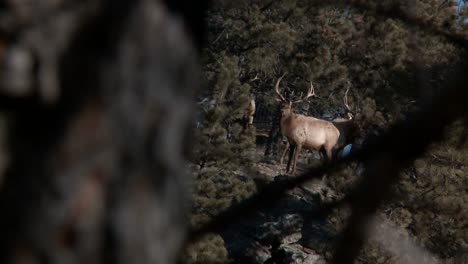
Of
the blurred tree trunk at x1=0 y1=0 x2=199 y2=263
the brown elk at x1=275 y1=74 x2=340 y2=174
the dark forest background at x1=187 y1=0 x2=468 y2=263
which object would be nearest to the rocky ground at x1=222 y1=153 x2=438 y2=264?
the dark forest background at x1=187 y1=0 x2=468 y2=263

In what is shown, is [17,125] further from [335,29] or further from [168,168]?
[335,29]

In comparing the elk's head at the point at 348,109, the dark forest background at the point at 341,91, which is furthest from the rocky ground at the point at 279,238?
the elk's head at the point at 348,109

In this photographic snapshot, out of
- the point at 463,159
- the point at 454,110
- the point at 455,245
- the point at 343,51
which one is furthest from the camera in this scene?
the point at 343,51

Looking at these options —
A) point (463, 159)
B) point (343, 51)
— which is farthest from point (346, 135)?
point (463, 159)

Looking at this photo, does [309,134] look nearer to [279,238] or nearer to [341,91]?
[341,91]

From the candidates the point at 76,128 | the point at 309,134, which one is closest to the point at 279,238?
the point at 309,134

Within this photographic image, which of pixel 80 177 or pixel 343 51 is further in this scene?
pixel 343 51

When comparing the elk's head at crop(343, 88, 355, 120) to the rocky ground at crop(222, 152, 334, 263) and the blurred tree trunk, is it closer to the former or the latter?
the rocky ground at crop(222, 152, 334, 263)

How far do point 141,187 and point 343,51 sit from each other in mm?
12242

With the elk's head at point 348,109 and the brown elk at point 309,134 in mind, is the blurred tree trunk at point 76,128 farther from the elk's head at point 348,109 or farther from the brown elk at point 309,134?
the brown elk at point 309,134

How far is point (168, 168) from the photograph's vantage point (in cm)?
83

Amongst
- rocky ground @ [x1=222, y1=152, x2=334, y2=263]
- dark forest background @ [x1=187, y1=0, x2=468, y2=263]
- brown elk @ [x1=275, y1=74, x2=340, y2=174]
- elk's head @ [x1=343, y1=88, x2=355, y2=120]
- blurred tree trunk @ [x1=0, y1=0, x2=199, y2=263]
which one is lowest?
rocky ground @ [x1=222, y1=152, x2=334, y2=263]

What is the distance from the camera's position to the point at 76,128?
752 millimetres

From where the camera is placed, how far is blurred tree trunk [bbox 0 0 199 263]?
738mm
